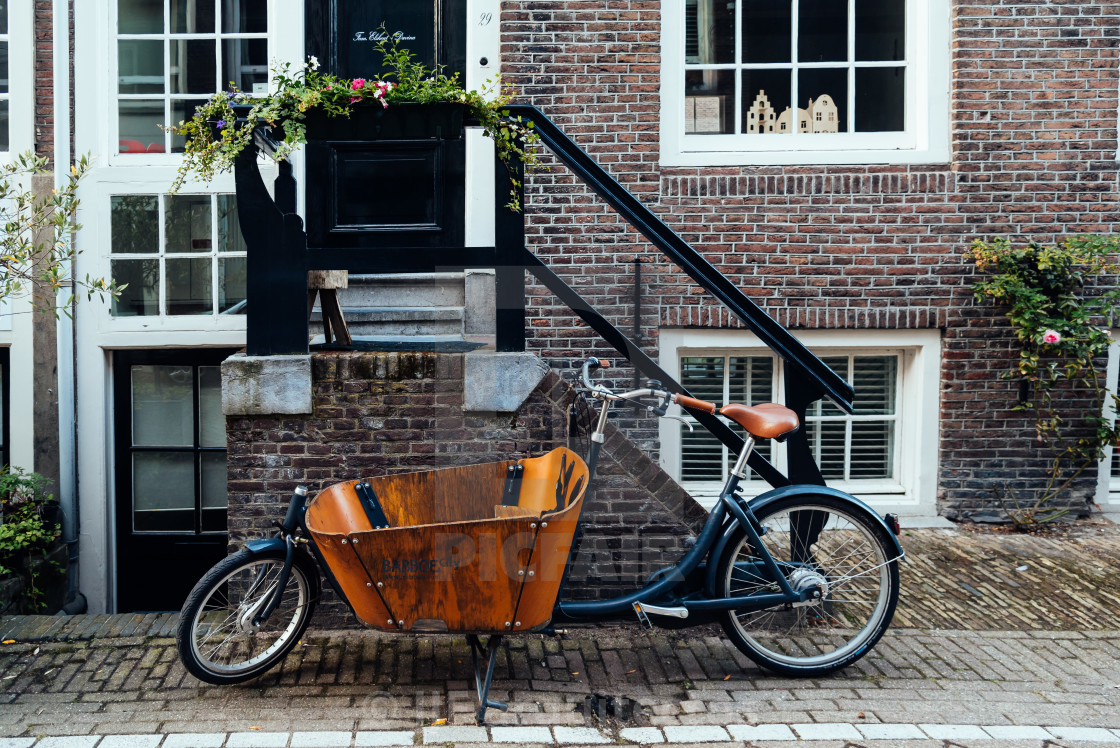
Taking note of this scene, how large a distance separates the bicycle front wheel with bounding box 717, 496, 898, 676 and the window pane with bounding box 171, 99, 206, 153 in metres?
4.89

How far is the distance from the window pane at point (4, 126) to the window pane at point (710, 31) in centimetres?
472

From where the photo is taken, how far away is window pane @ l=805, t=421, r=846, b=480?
6512 mm

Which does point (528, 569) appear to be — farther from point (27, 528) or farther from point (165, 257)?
point (165, 257)

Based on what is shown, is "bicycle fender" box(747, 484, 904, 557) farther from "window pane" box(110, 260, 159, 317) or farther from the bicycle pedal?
"window pane" box(110, 260, 159, 317)

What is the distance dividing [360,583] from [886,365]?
441cm

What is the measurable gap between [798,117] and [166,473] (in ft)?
16.8

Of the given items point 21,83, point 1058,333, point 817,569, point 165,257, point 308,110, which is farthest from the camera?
point 165,257

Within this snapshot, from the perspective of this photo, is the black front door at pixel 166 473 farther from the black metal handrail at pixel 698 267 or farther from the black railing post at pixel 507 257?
the black metal handrail at pixel 698 267

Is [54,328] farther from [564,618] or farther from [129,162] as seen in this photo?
[564,618]

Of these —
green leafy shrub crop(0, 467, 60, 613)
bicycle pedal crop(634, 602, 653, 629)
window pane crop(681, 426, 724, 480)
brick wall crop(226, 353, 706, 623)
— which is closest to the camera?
bicycle pedal crop(634, 602, 653, 629)

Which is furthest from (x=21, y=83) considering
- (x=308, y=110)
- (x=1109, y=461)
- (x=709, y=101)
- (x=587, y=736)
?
(x=1109, y=461)

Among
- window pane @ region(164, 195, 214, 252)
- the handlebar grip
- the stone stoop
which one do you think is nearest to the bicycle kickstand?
the handlebar grip

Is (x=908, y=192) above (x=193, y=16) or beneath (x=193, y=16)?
beneath

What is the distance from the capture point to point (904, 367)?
6461 mm
